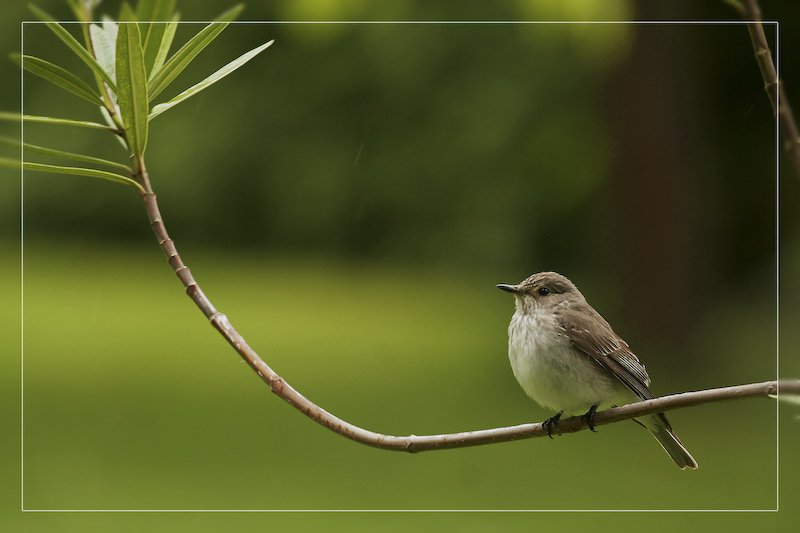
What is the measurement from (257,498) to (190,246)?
3.28 feet

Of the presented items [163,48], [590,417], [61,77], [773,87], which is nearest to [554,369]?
[590,417]

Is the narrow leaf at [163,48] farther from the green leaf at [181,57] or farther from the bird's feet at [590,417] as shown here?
the bird's feet at [590,417]

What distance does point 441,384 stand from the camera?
2.68 meters

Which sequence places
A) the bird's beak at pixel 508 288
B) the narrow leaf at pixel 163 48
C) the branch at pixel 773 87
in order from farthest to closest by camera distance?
the bird's beak at pixel 508 288
the narrow leaf at pixel 163 48
the branch at pixel 773 87

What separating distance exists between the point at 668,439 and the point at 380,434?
2.85 feet

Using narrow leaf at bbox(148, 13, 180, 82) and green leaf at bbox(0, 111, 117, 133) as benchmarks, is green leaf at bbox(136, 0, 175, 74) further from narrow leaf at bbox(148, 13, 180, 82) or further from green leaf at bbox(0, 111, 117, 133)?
green leaf at bbox(0, 111, 117, 133)

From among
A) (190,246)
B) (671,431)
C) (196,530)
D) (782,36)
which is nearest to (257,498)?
(196,530)

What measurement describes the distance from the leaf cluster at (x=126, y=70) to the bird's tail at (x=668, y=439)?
3.92 ft

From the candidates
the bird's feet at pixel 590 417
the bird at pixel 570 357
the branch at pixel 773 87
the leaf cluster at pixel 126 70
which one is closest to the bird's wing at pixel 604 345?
the bird at pixel 570 357

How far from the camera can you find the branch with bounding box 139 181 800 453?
3.77ft

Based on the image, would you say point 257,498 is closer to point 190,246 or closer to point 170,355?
point 170,355

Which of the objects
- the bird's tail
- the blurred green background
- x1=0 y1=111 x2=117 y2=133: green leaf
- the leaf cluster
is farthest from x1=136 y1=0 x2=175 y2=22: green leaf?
the bird's tail

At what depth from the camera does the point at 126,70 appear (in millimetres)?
1292

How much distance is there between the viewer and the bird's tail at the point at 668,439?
5.69 ft
